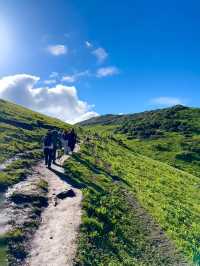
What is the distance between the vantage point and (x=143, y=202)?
39.1 meters

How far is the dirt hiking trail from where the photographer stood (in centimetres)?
2234

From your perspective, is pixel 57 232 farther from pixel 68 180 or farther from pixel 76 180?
pixel 76 180

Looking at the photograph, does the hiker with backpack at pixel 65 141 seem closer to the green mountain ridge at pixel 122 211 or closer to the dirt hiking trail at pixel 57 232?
the green mountain ridge at pixel 122 211

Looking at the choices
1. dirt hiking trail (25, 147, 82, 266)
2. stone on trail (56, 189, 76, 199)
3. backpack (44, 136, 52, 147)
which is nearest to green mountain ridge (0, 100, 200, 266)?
dirt hiking trail (25, 147, 82, 266)

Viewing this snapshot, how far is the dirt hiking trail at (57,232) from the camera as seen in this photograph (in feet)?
73.3

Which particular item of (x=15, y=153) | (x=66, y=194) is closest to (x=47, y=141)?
(x=15, y=153)

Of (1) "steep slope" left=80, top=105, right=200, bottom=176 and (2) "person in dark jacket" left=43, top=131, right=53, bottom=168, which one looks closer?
(2) "person in dark jacket" left=43, top=131, right=53, bottom=168

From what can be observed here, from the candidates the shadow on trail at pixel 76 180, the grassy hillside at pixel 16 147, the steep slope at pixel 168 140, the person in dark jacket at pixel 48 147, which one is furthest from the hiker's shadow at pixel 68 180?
the steep slope at pixel 168 140

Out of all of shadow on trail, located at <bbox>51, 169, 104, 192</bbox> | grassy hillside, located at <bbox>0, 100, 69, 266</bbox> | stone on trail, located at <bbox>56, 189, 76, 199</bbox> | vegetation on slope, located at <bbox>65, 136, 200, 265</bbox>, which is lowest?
vegetation on slope, located at <bbox>65, 136, 200, 265</bbox>

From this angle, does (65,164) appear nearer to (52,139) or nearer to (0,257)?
(52,139)

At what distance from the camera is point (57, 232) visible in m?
25.7

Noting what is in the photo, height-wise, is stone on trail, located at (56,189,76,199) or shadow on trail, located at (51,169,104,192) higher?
shadow on trail, located at (51,169,104,192)

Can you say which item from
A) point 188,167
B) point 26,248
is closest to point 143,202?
point 26,248

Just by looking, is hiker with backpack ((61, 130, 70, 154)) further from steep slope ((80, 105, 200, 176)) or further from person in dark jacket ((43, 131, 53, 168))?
steep slope ((80, 105, 200, 176))
